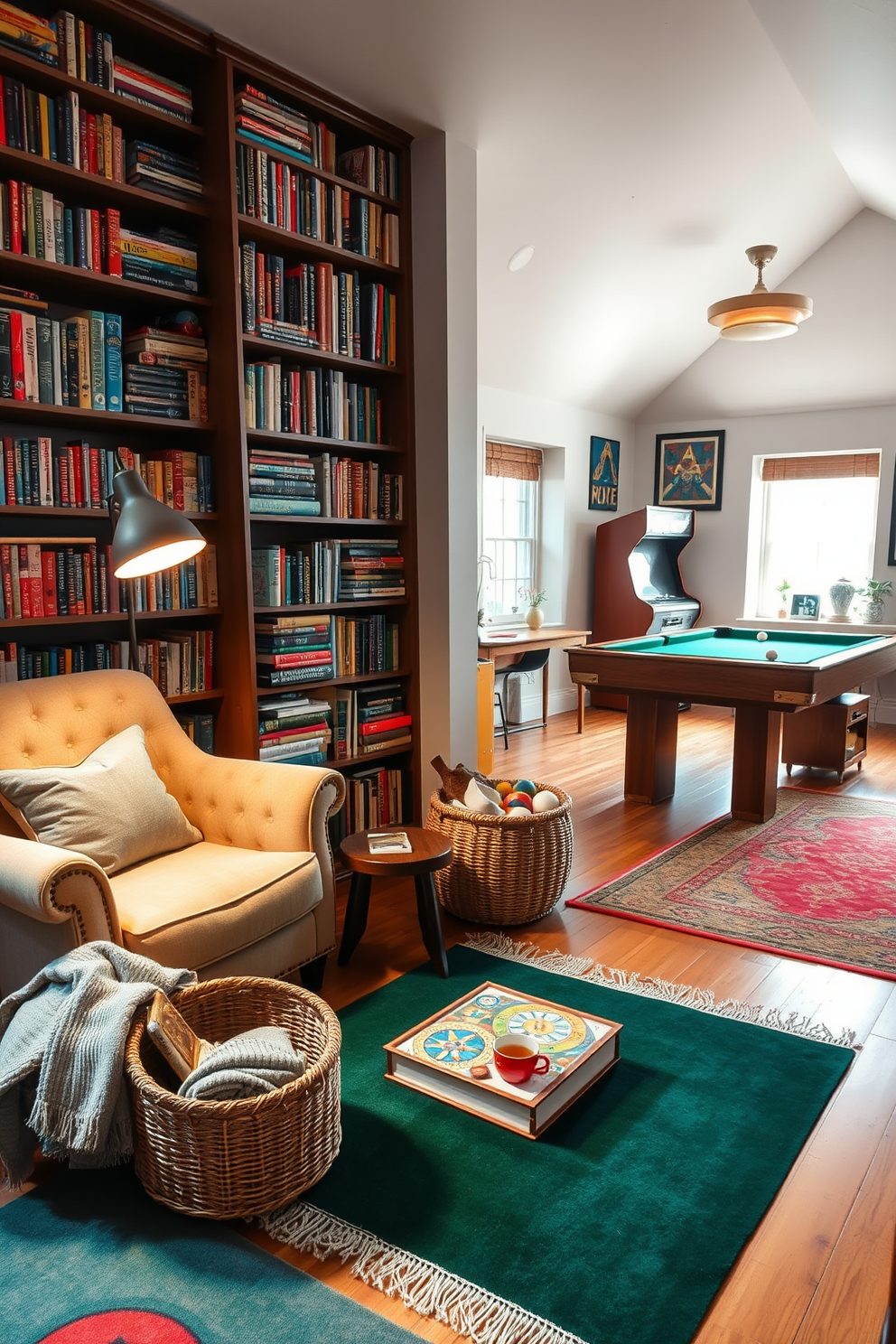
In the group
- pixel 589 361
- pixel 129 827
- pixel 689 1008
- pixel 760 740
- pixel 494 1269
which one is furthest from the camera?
pixel 589 361

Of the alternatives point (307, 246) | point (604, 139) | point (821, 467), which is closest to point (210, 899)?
point (307, 246)

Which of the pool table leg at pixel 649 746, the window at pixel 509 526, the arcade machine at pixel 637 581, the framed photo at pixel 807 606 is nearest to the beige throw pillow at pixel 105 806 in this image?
the pool table leg at pixel 649 746

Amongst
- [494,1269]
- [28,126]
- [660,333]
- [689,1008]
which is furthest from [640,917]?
[660,333]

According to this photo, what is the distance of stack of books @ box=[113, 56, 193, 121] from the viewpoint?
2770 mm

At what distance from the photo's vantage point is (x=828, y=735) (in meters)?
5.02

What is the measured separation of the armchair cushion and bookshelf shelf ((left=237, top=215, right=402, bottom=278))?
2.00m

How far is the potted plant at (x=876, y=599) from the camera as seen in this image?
6.66 m

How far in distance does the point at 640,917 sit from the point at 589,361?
14.4ft

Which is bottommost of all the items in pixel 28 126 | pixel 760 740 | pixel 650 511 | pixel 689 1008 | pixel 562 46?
pixel 689 1008

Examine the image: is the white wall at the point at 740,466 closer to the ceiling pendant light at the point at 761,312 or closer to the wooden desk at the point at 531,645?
the wooden desk at the point at 531,645

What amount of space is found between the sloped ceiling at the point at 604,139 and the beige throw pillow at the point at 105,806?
7.26 feet

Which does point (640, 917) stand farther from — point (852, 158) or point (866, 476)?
point (866, 476)

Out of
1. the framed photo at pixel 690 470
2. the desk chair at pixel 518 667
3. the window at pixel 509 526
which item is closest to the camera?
the desk chair at pixel 518 667

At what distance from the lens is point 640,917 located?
10.4 feet
